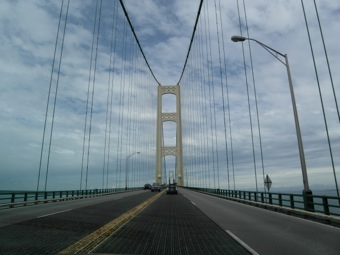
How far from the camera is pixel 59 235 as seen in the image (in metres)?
8.08

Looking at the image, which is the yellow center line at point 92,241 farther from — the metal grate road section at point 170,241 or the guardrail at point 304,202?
the guardrail at point 304,202

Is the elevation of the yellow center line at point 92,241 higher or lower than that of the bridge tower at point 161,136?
lower

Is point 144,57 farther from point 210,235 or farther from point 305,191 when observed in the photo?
point 210,235

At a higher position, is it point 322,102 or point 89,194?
point 322,102

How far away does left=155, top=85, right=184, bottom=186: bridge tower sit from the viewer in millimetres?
87625

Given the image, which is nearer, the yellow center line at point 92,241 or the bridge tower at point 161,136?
the yellow center line at point 92,241

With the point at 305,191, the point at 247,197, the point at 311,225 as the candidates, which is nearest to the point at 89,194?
the point at 247,197

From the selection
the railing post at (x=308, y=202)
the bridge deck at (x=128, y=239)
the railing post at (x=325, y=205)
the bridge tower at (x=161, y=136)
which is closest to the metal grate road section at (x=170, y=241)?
the bridge deck at (x=128, y=239)

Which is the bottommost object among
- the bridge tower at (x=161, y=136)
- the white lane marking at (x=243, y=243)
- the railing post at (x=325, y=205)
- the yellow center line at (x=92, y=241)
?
the white lane marking at (x=243, y=243)

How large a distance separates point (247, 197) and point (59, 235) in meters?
20.0

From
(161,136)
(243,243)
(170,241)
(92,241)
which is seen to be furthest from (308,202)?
(161,136)

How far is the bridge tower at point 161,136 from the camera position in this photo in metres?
87.6

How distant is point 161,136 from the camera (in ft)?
306

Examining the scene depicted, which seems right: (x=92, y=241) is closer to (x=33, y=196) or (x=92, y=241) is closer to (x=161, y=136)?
(x=33, y=196)
